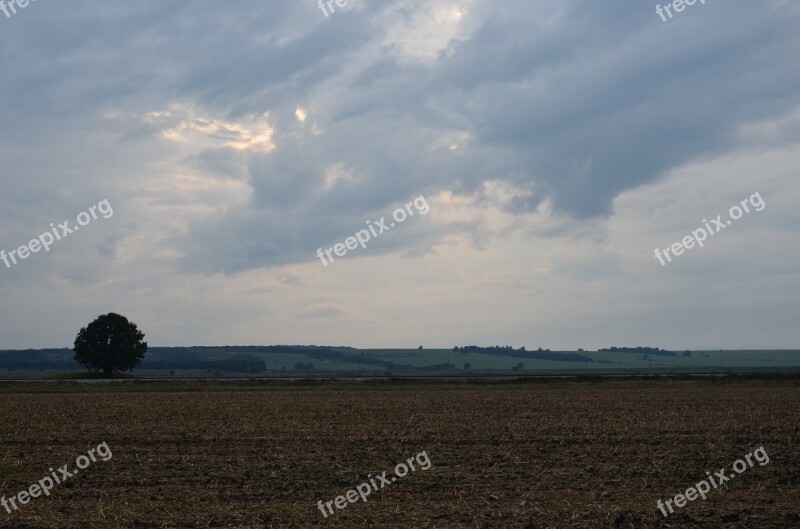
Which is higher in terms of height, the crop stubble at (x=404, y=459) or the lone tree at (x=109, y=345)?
the lone tree at (x=109, y=345)

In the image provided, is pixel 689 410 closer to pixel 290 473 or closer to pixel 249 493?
pixel 290 473

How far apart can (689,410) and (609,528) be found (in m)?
27.6

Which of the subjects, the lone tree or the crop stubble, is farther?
the lone tree

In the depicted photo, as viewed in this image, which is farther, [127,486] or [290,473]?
[290,473]

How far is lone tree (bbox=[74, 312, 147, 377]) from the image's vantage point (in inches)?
4166

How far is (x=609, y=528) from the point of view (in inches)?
551

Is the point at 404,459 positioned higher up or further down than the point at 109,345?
further down

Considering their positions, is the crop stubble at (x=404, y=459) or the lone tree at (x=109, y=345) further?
the lone tree at (x=109, y=345)

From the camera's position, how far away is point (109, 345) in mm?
106250

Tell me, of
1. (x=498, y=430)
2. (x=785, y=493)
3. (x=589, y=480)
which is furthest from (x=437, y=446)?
(x=785, y=493)

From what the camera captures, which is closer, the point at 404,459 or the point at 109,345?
the point at 404,459

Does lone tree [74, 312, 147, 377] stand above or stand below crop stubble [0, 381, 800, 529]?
above

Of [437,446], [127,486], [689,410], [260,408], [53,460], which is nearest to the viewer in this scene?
[127,486]

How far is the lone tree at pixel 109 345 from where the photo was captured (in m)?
106
